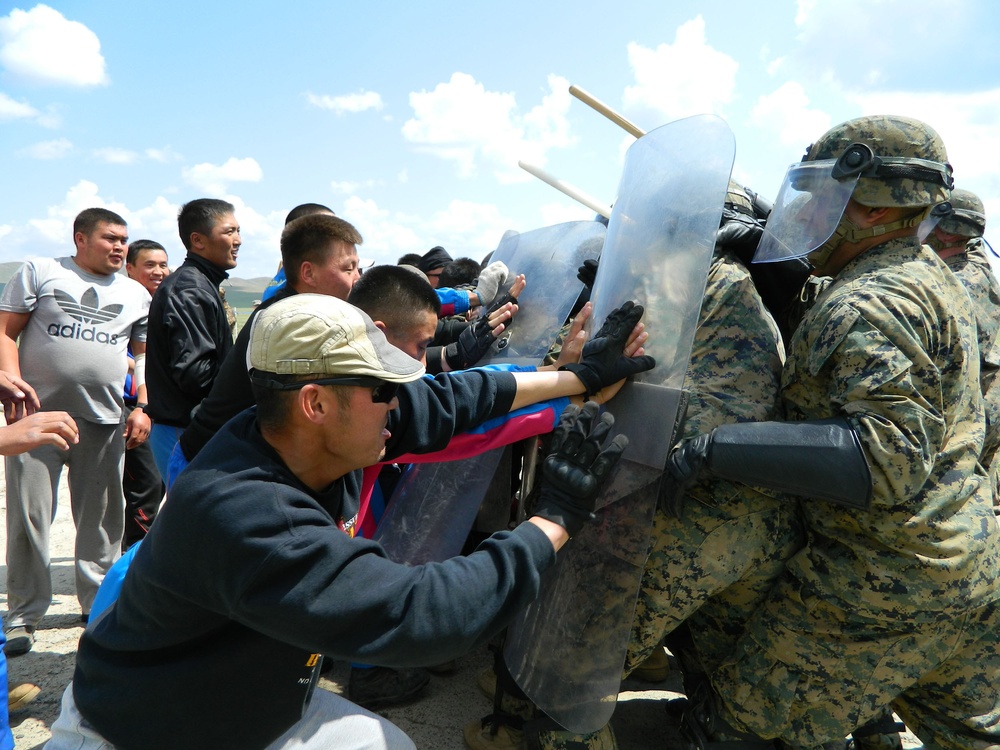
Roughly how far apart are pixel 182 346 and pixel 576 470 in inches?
96.0

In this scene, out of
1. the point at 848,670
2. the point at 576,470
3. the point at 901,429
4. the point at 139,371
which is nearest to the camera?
the point at 576,470

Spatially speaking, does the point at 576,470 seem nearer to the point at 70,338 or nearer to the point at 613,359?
Result: the point at 613,359

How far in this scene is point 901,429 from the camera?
1907 mm

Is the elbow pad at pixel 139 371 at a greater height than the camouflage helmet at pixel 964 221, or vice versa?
the camouflage helmet at pixel 964 221

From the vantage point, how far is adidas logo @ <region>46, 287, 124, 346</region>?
393 centimetres

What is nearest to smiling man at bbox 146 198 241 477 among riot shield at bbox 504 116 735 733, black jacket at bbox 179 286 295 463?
black jacket at bbox 179 286 295 463

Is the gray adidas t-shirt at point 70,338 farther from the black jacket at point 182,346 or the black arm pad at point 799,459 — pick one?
the black arm pad at point 799,459

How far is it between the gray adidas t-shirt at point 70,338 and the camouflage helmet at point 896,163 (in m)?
3.83

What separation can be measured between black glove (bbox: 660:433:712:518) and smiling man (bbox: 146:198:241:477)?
92.3 inches

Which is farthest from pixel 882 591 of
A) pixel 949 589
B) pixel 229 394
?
pixel 229 394

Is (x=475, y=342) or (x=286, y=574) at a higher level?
(x=475, y=342)

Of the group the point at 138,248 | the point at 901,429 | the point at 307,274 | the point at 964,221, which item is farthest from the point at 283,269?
the point at 964,221

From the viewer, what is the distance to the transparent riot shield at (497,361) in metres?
2.57

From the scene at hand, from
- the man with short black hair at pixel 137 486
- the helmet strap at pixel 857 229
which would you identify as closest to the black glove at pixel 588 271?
the helmet strap at pixel 857 229
